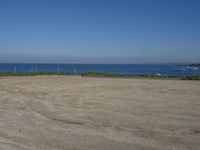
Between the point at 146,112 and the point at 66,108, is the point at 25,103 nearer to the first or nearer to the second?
the point at 66,108

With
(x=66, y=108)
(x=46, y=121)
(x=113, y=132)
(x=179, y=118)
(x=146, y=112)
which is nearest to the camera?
(x=113, y=132)

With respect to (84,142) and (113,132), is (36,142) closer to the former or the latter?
(84,142)

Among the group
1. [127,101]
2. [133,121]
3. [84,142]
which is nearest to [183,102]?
[127,101]

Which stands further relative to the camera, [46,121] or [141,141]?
[46,121]

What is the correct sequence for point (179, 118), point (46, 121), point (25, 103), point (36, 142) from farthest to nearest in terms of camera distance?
1. point (25, 103)
2. point (179, 118)
3. point (46, 121)
4. point (36, 142)

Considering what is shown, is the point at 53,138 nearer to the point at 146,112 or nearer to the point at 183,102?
the point at 146,112

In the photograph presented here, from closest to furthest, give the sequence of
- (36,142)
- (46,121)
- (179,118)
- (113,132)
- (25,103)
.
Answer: (36,142)
(113,132)
(46,121)
(179,118)
(25,103)

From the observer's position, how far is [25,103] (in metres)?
11.6

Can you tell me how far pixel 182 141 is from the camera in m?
6.21

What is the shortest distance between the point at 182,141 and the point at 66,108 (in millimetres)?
5248

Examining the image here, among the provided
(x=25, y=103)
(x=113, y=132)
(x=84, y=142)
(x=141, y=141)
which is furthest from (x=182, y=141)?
(x=25, y=103)

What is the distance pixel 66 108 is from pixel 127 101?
120 inches

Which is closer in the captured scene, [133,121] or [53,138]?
[53,138]

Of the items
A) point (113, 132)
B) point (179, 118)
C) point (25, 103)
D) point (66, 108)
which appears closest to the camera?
point (113, 132)
